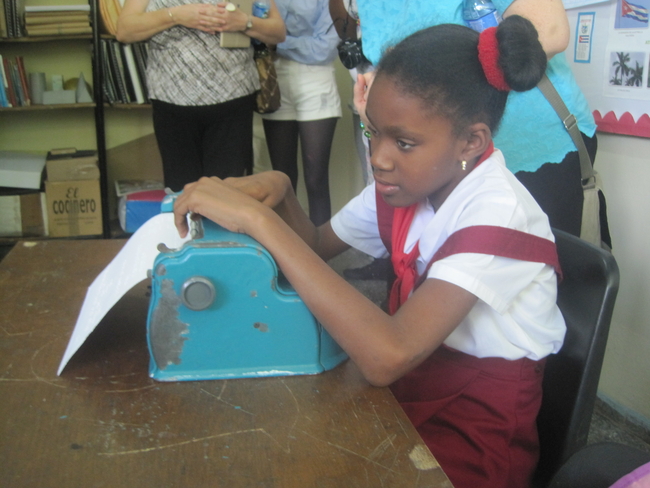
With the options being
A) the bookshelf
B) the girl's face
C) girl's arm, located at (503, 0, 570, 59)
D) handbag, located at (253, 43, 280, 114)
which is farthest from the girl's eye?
the bookshelf

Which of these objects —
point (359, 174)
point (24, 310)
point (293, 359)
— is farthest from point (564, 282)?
point (359, 174)

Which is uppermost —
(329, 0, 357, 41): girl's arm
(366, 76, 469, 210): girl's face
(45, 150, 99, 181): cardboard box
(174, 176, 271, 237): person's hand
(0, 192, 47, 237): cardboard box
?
(329, 0, 357, 41): girl's arm

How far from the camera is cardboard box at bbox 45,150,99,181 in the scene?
136 inches

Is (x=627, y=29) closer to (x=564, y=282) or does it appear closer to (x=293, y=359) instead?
(x=564, y=282)

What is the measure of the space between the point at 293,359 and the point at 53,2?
3.38 metres

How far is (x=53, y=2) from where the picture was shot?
11.5 ft

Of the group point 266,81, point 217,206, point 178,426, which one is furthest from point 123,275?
point 266,81

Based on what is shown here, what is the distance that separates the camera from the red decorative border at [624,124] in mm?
1815

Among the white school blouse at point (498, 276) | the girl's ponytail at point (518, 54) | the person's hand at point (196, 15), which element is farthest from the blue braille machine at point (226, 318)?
the person's hand at point (196, 15)

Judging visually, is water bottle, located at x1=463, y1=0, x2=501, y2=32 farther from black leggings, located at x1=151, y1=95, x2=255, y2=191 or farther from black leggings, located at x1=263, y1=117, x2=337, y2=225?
black leggings, located at x1=263, y1=117, x2=337, y2=225

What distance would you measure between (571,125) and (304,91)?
6.09ft

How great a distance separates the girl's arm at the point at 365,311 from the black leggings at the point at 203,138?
5.45ft

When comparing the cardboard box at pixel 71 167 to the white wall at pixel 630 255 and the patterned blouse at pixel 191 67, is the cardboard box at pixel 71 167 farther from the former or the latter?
the white wall at pixel 630 255

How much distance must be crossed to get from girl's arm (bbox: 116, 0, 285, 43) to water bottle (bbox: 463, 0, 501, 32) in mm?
1223
